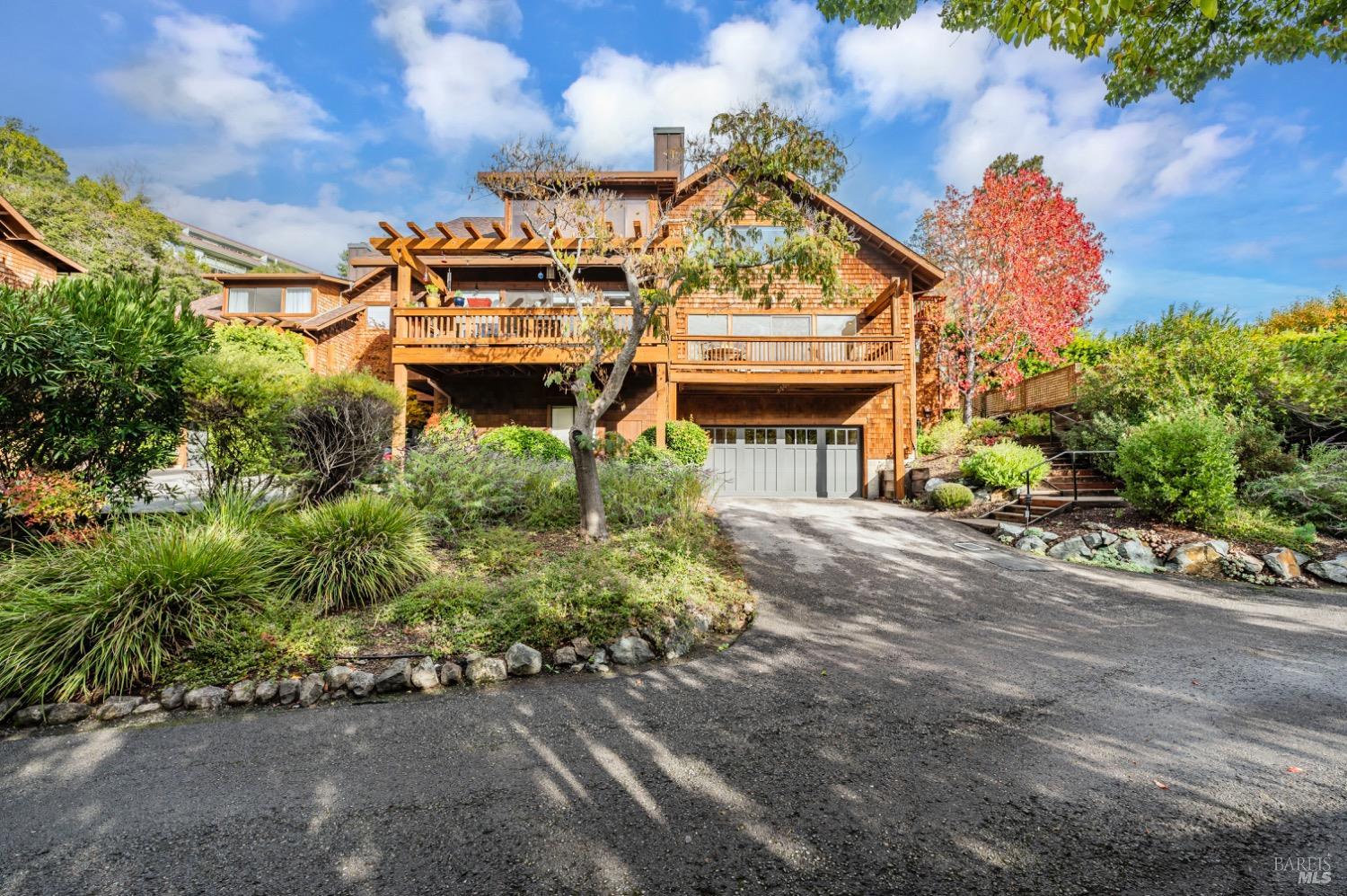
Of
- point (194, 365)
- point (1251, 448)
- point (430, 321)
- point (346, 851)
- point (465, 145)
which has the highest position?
point (465, 145)

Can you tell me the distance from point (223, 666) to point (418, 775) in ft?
7.17

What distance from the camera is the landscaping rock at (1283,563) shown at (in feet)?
22.6

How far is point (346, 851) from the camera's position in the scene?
2199 millimetres

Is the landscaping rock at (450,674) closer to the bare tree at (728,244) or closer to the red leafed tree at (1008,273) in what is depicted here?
the bare tree at (728,244)

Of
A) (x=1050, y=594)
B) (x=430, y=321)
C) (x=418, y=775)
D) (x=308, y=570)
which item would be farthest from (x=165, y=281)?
(x=1050, y=594)

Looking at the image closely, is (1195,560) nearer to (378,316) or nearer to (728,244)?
(728,244)

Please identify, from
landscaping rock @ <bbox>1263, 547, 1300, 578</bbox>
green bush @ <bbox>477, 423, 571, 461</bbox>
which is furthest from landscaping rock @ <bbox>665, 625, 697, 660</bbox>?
landscaping rock @ <bbox>1263, 547, 1300, 578</bbox>

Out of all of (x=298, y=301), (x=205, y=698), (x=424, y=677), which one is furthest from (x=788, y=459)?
(x=298, y=301)

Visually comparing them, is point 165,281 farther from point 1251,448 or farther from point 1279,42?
point 1251,448

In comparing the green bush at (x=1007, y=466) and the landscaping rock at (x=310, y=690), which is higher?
the green bush at (x=1007, y=466)

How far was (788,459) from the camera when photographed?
14.8m

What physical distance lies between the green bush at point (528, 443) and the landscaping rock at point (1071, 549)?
9.13 m

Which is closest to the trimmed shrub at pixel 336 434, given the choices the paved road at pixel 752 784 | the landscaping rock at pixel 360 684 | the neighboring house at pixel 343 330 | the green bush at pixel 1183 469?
the landscaping rock at pixel 360 684

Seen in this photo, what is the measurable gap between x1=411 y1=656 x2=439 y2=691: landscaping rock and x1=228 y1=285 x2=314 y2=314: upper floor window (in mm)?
21452
